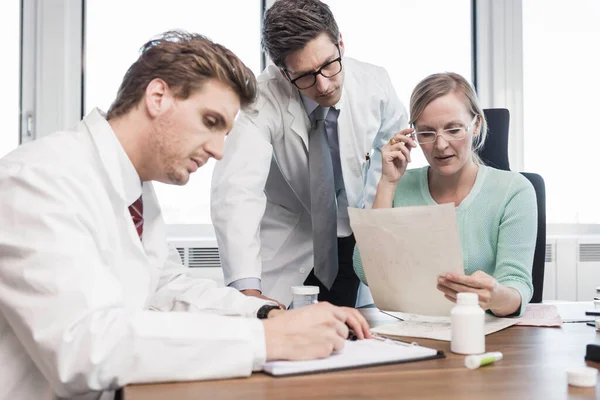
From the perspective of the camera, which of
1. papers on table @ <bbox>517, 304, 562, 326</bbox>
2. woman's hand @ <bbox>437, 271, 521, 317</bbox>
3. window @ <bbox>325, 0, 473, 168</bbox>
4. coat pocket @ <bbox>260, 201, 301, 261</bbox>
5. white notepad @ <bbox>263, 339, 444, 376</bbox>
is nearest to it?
white notepad @ <bbox>263, 339, 444, 376</bbox>

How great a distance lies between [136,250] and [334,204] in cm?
91

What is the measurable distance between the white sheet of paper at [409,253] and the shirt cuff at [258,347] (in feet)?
1.60

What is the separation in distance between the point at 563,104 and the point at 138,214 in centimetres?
287

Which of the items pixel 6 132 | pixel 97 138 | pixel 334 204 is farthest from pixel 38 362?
pixel 6 132

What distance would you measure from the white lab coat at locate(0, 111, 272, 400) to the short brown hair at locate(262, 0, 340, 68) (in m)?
0.81

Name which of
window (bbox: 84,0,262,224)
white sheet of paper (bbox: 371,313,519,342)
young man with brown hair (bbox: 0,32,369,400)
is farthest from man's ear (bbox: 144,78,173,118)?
window (bbox: 84,0,262,224)

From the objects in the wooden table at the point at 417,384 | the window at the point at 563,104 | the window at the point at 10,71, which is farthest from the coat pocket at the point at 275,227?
the window at the point at 563,104

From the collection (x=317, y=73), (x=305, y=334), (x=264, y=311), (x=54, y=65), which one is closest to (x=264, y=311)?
(x=264, y=311)

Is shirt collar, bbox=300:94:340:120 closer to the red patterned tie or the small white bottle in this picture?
the red patterned tie

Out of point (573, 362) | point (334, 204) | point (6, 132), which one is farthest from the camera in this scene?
point (6, 132)

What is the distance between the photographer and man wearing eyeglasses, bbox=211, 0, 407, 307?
1754 millimetres

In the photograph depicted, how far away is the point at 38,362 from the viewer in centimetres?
92

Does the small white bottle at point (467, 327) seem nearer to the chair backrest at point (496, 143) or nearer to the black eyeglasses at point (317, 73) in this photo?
the black eyeglasses at point (317, 73)

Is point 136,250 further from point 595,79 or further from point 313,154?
point 595,79
